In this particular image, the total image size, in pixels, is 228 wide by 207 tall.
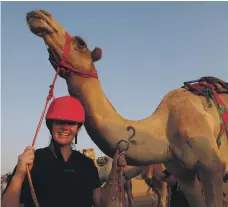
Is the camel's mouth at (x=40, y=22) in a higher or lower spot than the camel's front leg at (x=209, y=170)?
higher

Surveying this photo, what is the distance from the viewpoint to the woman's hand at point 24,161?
210 cm

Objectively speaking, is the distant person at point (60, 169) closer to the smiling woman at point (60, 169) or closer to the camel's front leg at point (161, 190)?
the smiling woman at point (60, 169)

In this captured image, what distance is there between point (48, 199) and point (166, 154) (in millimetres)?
2470

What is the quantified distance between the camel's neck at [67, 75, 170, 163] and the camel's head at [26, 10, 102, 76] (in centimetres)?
19

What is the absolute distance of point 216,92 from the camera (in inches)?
208

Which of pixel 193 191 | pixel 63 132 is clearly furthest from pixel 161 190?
pixel 63 132

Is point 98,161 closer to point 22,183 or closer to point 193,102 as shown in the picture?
point 193,102

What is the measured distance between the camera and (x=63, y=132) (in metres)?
2.53

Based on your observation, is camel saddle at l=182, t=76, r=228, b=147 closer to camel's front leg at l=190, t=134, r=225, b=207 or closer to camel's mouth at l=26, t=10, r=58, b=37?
camel's front leg at l=190, t=134, r=225, b=207

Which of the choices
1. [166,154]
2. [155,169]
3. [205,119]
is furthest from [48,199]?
[155,169]

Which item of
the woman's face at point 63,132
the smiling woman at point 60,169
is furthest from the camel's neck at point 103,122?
the woman's face at point 63,132

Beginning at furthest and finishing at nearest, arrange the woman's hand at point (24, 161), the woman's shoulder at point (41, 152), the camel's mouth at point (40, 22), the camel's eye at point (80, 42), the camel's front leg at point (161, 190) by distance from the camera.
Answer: the camel's front leg at point (161, 190) → the camel's eye at point (80, 42) → the camel's mouth at point (40, 22) → the woman's shoulder at point (41, 152) → the woman's hand at point (24, 161)

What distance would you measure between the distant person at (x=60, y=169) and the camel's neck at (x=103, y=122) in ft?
5.11

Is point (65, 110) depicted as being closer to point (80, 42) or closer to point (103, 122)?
point (103, 122)
